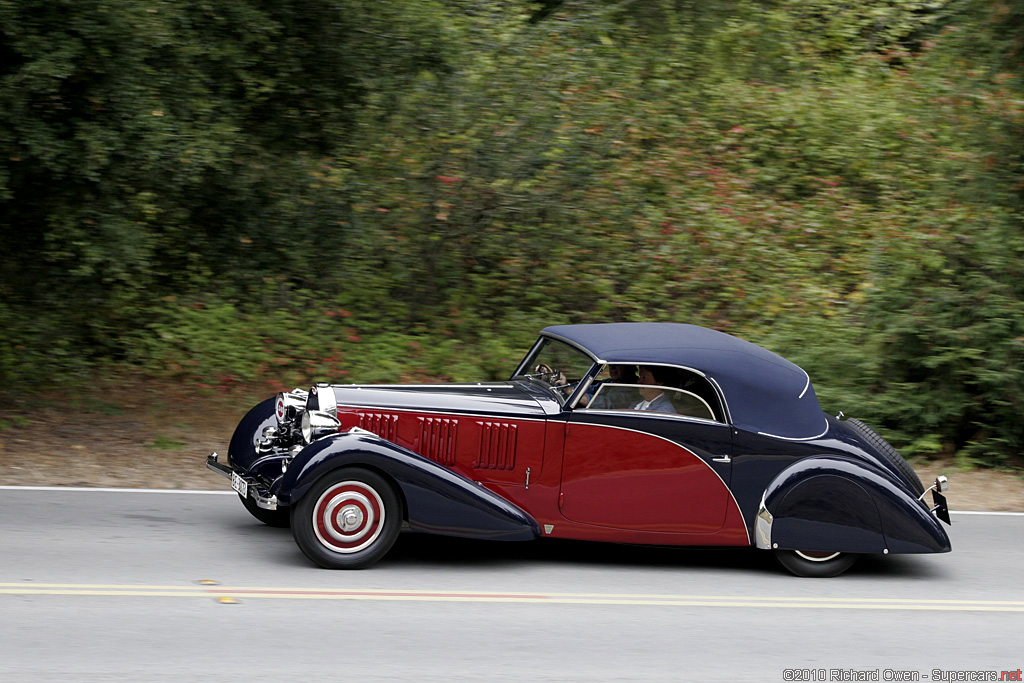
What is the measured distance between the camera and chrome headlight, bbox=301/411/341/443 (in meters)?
6.48

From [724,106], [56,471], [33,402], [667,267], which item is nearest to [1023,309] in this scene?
[667,267]

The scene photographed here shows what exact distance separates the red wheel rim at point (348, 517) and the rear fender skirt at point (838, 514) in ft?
7.89

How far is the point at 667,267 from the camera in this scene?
14094 millimetres

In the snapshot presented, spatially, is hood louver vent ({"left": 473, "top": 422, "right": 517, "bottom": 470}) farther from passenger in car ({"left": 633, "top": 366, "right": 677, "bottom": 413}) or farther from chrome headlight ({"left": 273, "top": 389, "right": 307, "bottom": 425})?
chrome headlight ({"left": 273, "top": 389, "right": 307, "bottom": 425})

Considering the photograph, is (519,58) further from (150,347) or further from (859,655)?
(859,655)

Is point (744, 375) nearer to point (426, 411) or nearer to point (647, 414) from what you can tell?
point (647, 414)

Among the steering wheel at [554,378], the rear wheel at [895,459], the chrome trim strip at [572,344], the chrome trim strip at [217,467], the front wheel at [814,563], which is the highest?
the chrome trim strip at [572,344]

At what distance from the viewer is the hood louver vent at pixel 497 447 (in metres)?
6.48

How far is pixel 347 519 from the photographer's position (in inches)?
244

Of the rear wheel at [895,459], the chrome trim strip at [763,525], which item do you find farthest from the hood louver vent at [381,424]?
the rear wheel at [895,459]

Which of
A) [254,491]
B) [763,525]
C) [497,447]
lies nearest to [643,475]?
[763,525]

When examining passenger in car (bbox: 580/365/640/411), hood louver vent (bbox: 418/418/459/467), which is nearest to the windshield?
passenger in car (bbox: 580/365/640/411)

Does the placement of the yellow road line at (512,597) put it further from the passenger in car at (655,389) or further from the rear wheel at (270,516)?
the rear wheel at (270,516)

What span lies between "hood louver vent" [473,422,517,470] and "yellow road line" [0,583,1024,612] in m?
0.84
